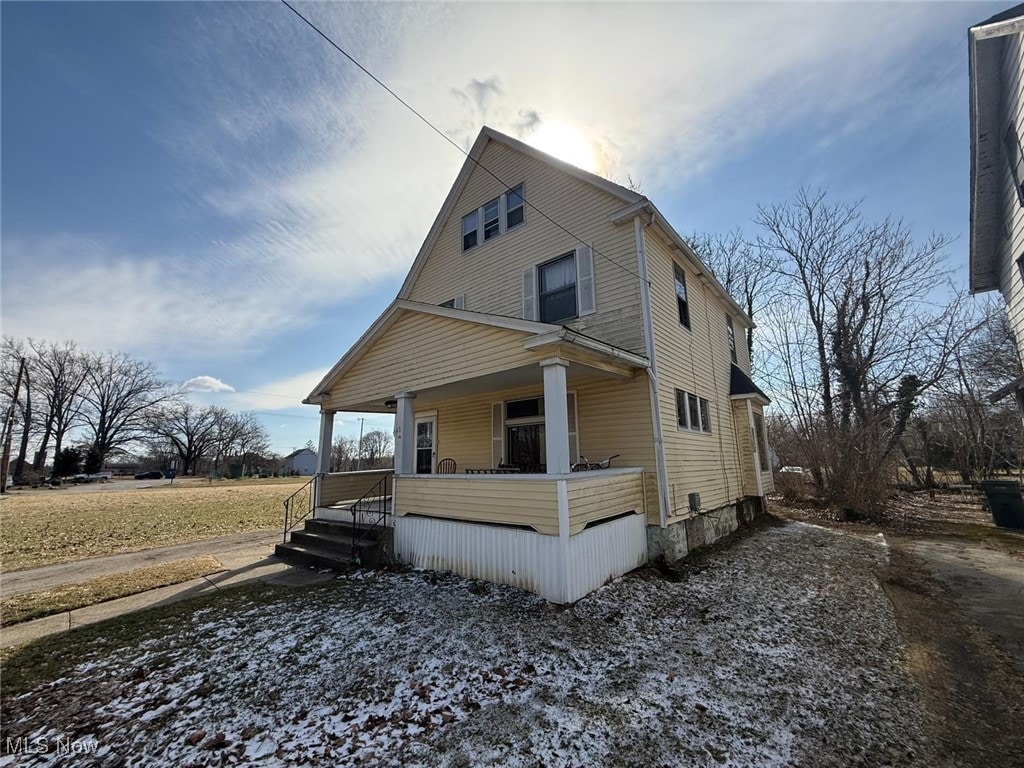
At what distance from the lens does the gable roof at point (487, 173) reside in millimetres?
8695

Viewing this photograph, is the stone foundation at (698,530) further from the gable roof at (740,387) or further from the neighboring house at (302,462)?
the neighboring house at (302,462)

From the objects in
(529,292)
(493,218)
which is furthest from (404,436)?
(493,218)

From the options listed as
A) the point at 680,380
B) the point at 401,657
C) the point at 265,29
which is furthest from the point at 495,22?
the point at 401,657

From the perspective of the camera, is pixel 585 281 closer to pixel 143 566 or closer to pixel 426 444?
pixel 426 444

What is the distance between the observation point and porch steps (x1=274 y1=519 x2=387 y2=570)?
7.49 meters

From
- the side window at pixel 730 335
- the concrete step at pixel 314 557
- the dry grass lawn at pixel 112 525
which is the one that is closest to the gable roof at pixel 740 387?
the side window at pixel 730 335

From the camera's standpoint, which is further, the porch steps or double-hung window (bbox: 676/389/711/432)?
double-hung window (bbox: 676/389/711/432)

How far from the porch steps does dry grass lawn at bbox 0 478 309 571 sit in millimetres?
4604

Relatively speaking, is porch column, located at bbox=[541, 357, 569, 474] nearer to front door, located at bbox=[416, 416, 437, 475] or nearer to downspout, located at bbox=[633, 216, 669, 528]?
downspout, located at bbox=[633, 216, 669, 528]

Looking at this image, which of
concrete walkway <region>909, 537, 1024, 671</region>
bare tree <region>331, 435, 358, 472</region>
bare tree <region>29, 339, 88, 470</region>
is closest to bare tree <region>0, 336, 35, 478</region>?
bare tree <region>29, 339, 88, 470</region>

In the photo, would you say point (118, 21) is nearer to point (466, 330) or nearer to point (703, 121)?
point (466, 330)

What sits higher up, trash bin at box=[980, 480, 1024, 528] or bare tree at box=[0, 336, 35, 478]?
bare tree at box=[0, 336, 35, 478]

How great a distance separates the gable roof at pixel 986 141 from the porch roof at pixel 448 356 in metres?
7.88

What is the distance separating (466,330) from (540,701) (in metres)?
5.36
